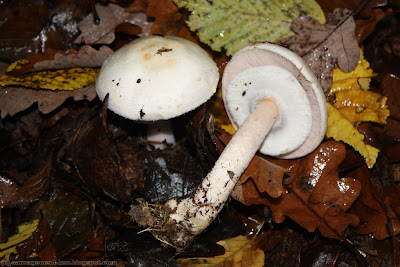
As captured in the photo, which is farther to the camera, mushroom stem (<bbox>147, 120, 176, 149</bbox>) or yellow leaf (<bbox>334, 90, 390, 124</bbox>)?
mushroom stem (<bbox>147, 120, 176, 149</bbox>)

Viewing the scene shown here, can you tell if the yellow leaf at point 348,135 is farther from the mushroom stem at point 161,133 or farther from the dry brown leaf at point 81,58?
the dry brown leaf at point 81,58

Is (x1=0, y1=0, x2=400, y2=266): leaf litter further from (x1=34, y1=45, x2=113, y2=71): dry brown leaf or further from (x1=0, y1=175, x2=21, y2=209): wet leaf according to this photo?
(x1=34, y1=45, x2=113, y2=71): dry brown leaf

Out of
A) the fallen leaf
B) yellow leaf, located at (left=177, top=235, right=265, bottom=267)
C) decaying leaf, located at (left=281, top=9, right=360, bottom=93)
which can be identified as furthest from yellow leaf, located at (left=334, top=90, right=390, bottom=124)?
yellow leaf, located at (left=177, top=235, right=265, bottom=267)

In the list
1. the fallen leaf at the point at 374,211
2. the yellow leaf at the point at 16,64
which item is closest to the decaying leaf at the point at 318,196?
the fallen leaf at the point at 374,211

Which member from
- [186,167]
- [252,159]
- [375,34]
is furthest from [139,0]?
[375,34]

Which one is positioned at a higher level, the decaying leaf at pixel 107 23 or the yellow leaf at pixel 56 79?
the decaying leaf at pixel 107 23
